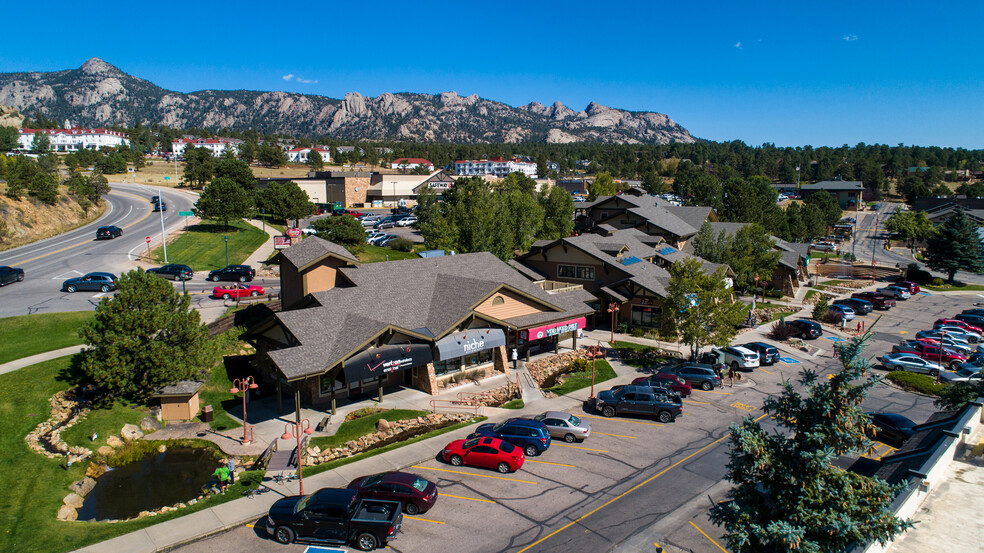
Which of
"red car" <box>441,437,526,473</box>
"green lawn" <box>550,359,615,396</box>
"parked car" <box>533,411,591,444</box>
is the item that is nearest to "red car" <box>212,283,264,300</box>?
"green lawn" <box>550,359,615,396</box>

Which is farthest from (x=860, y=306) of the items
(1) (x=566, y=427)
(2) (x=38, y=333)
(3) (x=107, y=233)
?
(3) (x=107, y=233)

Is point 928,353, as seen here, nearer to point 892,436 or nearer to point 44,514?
point 892,436

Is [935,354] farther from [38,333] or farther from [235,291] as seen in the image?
[38,333]

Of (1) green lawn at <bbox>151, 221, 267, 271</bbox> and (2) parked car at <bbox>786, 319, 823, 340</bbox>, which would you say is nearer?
(2) parked car at <bbox>786, 319, 823, 340</bbox>

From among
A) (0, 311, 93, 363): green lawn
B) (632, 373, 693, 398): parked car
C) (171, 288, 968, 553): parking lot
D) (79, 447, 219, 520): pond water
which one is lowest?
(79, 447, 219, 520): pond water

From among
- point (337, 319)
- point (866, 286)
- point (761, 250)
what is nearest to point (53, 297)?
Answer: point (337, 319)

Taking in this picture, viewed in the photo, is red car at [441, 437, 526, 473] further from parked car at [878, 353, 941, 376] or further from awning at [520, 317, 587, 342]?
parked car at [878, 353, 941, 376]

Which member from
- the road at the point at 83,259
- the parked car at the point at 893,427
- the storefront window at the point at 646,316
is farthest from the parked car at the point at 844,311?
the road at the point at 83,259
